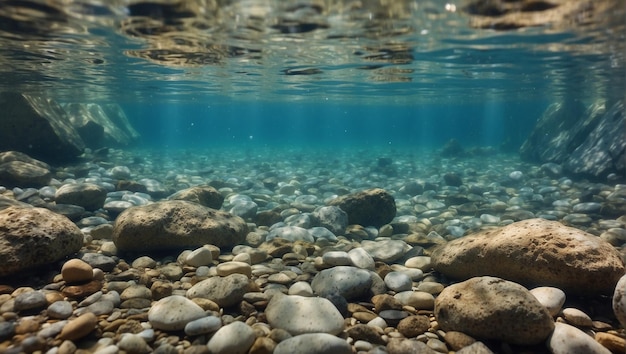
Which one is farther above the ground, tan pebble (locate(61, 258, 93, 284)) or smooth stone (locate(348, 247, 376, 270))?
tan pebble (locate(61, 258, 93, 284))

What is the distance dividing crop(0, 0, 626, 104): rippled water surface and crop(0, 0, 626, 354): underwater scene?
0.09 meters

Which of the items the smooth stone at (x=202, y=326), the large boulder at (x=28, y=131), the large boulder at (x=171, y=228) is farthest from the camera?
the large boulder at (x=28, y=131)

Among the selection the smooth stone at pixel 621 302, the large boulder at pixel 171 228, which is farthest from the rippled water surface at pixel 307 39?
the smooth stone at pixel 621 302

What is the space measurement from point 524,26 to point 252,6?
7.60 m

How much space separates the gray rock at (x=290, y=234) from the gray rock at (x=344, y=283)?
8.39 feet

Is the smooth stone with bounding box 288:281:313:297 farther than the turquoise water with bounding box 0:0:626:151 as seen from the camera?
No

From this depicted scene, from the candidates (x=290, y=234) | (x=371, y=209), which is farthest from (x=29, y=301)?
(x=371, y=209)

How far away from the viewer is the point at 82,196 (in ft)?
26.9

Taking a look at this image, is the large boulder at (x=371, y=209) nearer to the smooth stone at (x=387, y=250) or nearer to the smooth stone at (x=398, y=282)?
the smooth stone at (x=387, y=250)

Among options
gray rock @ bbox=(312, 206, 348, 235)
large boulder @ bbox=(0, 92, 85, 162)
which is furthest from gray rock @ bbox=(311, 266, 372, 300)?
large boulder @ bbox=(0, 92, 85, 162)

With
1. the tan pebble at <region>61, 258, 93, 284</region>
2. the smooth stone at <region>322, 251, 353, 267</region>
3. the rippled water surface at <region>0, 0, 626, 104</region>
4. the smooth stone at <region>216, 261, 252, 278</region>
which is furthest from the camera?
the rippled water surface at <region>0, 0, 626, 104</region>

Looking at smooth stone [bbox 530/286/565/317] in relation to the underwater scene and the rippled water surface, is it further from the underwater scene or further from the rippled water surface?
the rippled water surface

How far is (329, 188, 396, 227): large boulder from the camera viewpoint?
8703 mm

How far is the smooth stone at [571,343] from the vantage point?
291cm
